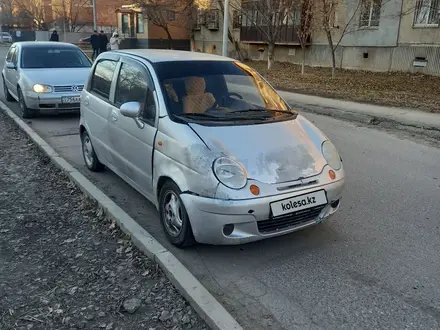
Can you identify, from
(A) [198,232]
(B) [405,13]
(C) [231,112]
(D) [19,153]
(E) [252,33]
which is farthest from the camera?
(E) [252,33]

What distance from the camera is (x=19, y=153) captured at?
22.1 feet

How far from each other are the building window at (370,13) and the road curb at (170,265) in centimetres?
1881

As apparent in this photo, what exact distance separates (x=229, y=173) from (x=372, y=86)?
13.5 metres

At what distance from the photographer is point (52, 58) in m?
9.94

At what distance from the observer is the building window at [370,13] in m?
19.8

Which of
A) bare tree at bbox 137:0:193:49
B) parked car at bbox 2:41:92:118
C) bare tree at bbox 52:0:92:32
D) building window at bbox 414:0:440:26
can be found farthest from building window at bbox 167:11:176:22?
parked car at bbox 2:41:92:118

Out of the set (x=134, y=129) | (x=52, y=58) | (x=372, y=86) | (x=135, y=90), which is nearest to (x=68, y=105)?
(x=52, y=58)

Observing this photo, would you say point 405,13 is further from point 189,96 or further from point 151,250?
point 151,250

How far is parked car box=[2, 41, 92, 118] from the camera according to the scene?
893 centimetres

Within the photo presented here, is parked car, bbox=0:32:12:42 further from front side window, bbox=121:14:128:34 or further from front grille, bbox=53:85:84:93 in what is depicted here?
front grille, bbox=53:85:84:93

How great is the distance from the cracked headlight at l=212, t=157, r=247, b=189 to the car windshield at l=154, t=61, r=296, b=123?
60 cm

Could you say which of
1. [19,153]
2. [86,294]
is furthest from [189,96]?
[19,153]

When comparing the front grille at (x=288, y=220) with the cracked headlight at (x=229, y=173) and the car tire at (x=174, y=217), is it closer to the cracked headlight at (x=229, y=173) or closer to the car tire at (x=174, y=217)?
the cracked headlight at (x=229, y=173)

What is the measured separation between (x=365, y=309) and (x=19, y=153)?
19.1ft
